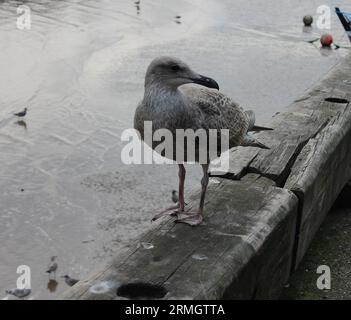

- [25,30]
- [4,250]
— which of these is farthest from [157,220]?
[25,30]

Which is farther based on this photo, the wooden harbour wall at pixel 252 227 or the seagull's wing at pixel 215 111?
the seagull's wing at pixel 215 111

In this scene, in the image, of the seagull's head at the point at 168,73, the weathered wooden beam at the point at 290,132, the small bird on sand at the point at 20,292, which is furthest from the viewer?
the small bird on sand at the point at 20,292

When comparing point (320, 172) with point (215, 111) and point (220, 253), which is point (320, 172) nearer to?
point (215, 111)

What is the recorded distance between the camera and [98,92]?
11781mm

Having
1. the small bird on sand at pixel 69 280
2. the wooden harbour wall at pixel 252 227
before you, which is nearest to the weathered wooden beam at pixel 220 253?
the wooden harbour wall at pixel 252 227

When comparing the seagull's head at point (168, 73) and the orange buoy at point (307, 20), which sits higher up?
the seagull's head at point (168, 73)

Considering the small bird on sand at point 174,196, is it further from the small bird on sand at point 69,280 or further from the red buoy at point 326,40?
the red buoy at point 326,40

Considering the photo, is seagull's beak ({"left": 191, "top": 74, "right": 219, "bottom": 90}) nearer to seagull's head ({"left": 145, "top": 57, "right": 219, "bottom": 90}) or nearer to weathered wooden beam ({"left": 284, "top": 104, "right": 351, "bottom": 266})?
seagull's head ({"left": 145, "top": 57, "right": 219, "bottom": 90})

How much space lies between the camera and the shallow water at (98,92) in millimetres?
7215

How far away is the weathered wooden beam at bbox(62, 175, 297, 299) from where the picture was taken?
9.93 ft

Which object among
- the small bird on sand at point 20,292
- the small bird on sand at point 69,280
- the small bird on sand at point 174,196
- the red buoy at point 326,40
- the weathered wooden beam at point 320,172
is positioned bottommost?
the red buoy at point 326,40

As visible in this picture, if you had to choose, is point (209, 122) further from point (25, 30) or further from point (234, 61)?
point (25, 30)

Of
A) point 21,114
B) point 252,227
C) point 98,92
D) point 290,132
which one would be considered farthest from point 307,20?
point 252,227

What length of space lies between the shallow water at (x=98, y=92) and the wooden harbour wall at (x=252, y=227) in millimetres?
1813
